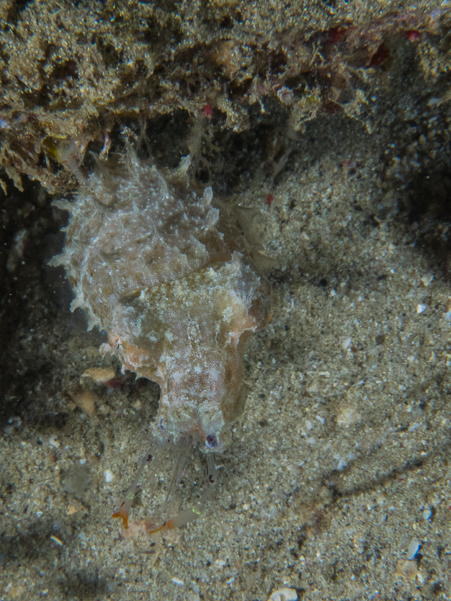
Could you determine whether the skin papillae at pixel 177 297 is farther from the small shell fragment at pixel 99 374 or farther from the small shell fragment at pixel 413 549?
the small shell fragment at pixel 413 549

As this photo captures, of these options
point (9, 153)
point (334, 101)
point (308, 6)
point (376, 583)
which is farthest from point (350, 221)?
point (376, 583)

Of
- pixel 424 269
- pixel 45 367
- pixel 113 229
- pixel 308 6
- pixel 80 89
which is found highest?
pixel 80 89

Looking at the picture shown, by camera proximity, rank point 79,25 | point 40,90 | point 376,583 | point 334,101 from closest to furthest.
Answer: point 79,25
point 40,90
point 334,101
point 376,583

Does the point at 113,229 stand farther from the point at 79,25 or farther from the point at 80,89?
the point at 79,25

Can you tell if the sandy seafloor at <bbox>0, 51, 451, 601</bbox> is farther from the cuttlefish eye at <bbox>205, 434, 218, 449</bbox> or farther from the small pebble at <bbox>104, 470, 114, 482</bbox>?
the cuttlefish eye at <bbox>205, 434, 218, 449</bbox>

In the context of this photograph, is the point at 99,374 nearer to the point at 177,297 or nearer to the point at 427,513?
the point at 177,297

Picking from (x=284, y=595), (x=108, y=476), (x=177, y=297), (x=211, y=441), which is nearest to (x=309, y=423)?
(x=211, y=441)
